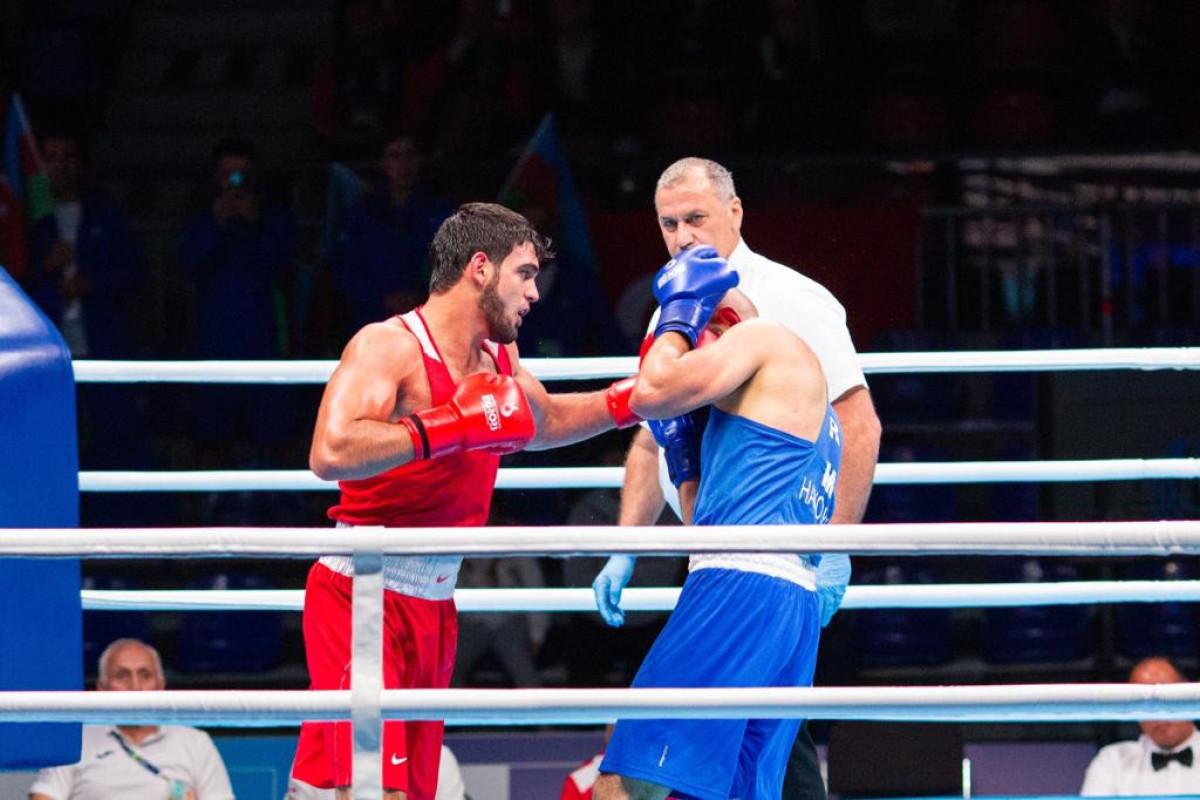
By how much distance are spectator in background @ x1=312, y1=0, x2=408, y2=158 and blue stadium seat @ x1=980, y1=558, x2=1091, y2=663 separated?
11.6ft

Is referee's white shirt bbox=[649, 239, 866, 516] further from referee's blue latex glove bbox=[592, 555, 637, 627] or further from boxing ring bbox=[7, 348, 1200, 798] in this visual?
boxing ring bbox=[7, 348, 1200, 798]

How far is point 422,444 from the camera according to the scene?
313cm

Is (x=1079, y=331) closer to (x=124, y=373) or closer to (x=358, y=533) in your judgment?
(x=124, y=373)

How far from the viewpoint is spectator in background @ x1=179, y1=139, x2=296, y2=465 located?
6879mm

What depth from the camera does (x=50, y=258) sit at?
6.98 meters

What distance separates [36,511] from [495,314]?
1003 mm

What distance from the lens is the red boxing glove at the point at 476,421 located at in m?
3.14

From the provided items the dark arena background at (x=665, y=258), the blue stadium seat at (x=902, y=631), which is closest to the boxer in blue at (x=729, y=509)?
the dark arena background at (x=665, y=258)

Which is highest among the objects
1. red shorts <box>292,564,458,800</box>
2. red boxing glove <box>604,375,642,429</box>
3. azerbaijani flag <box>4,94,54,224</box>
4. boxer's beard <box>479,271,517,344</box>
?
azerbaijani flag <box>4,94,54,224</box>

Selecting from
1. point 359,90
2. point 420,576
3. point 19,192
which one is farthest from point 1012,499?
point 19,192

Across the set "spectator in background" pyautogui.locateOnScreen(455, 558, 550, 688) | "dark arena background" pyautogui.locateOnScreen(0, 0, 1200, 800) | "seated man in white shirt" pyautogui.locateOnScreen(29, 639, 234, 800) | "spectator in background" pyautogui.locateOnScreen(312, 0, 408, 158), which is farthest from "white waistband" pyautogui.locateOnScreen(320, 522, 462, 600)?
"spectator in background" pyautogui.locateOnScreen(312, 0, 408, 158)

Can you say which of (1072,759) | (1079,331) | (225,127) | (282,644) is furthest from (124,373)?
(225,127)

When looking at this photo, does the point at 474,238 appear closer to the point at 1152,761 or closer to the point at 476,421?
the point at 476,421

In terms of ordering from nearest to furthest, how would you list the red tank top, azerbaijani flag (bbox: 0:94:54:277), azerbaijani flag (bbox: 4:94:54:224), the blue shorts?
the blue shorts
the red tank top
azerbaijani flag (bbox: 0:94:54:277)
azerbaijani flag (bbox: 4:94:54:224)
